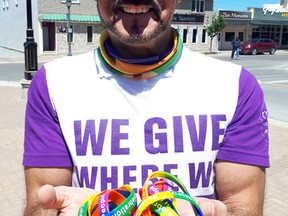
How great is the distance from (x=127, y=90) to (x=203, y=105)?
319 mm

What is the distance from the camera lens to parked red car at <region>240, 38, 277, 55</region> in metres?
34.1

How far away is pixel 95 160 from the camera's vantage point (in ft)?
5.03

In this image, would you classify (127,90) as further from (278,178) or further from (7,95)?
(7,95)

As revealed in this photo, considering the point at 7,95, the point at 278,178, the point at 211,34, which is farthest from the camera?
the point at 211,34

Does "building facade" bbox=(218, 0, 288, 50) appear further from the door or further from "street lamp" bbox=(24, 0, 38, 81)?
"street lamp" bbox=(24, 0, 38, 81)

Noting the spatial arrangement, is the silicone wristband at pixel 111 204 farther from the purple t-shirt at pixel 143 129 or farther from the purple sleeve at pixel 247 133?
the purple sleeve at pixel 247 133

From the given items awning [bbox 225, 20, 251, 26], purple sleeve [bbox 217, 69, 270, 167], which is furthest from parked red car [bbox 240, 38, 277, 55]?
purple sleeve [bbox 217, 69, 270, 167]

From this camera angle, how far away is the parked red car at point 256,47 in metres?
34.1

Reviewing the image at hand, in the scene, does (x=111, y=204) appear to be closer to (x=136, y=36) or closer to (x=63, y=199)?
(x=63, y=199)

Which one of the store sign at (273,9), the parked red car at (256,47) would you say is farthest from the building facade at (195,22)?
the store sign at (273,9)

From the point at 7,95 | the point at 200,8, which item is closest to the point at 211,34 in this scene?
the point at 200,8

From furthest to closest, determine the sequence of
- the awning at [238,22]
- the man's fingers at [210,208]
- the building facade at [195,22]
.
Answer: the awning at [238,22], the building facade at [195,22], the man's fingers at [210,208]

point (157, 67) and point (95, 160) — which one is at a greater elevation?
point (157, 67)

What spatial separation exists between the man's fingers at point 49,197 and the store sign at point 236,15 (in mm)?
41812
